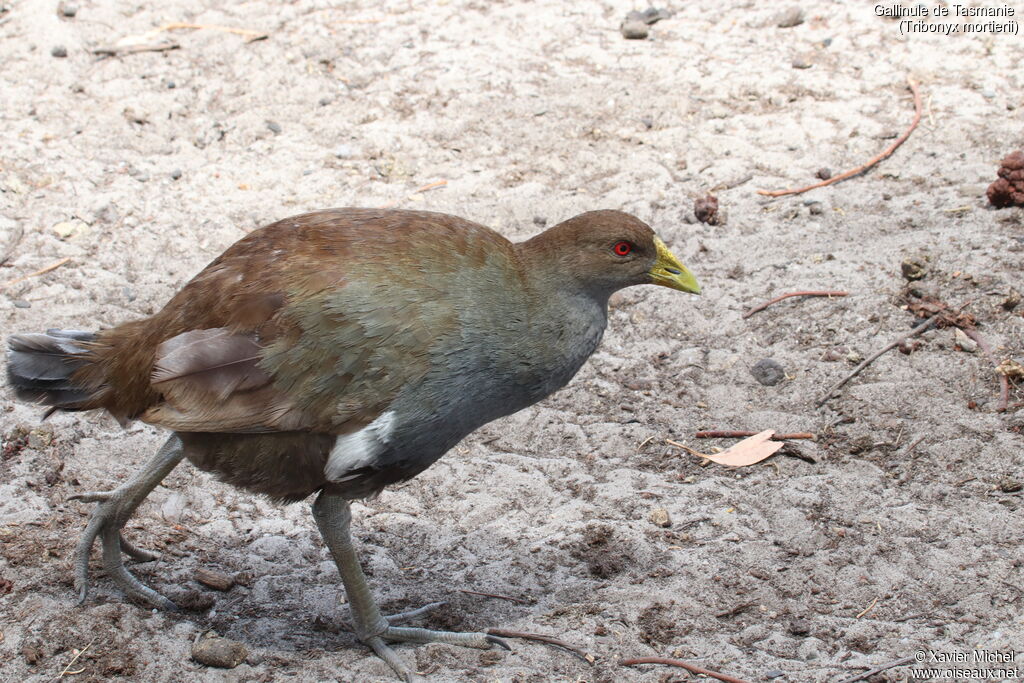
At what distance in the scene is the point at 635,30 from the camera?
316 inches

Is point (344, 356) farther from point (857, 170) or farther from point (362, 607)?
point (857, 170)

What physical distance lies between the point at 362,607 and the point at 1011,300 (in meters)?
3.67

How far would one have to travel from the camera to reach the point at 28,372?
4012mm

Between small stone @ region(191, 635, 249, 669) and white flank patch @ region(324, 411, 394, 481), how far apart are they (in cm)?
88

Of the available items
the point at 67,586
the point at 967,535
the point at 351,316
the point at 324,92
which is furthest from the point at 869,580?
the point at 324,92

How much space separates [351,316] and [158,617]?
1596mm

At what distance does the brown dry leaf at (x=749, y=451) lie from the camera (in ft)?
16.1

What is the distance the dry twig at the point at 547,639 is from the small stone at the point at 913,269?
3042 millimetres

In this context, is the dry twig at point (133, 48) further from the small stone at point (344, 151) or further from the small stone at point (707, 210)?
the small stone at point (707, 210)

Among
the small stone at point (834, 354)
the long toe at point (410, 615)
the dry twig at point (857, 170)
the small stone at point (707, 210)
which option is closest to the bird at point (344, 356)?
the long toe at point (410, 615)

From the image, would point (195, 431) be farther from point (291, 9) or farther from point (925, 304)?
point (291, 9)

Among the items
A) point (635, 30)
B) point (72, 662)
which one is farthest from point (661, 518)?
point (635, 30)

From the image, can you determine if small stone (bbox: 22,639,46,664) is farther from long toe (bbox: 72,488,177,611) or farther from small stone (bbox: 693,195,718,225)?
small stone (bbox: 693,195,718,225)

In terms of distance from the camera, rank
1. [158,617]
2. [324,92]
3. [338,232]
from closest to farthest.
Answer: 1. [338,232]
2. [158,617]
3. [324,92]
